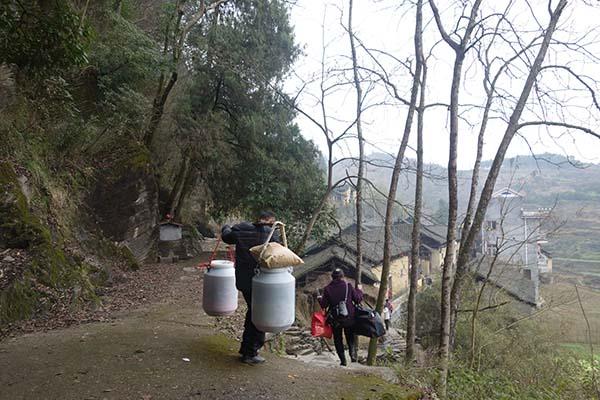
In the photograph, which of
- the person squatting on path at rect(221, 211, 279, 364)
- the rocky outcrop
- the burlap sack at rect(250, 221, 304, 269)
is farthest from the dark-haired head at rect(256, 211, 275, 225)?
the rocky outcrop

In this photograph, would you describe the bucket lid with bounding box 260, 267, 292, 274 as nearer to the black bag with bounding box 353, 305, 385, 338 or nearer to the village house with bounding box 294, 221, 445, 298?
the black bag with bounding box 353, 305, 385, 338

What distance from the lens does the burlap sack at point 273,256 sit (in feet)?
11.9

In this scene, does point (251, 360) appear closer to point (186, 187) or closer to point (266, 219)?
point (266, 219)

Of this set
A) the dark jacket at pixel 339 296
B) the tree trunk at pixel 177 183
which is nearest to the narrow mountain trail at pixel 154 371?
the dark jacket at pixel 339 296

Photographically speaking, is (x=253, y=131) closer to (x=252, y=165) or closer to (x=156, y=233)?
(x=252, y=165)

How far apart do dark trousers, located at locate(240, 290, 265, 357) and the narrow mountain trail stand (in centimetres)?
16

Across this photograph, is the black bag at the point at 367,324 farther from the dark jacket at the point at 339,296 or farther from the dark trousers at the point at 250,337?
the dark trousers at the point at 250,337

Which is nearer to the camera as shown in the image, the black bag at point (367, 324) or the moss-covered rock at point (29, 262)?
→ the moss-covered rock at point (29, 262)

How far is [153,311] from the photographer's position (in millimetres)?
6738

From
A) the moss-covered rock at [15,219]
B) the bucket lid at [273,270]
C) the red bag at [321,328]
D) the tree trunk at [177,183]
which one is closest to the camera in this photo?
the bucket lid at [273,270]

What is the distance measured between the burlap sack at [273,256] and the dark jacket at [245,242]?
30cm

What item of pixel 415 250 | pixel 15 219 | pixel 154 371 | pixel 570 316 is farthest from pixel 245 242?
pixel 570 316

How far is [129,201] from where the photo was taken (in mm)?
11484

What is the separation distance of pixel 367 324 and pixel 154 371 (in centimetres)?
311
